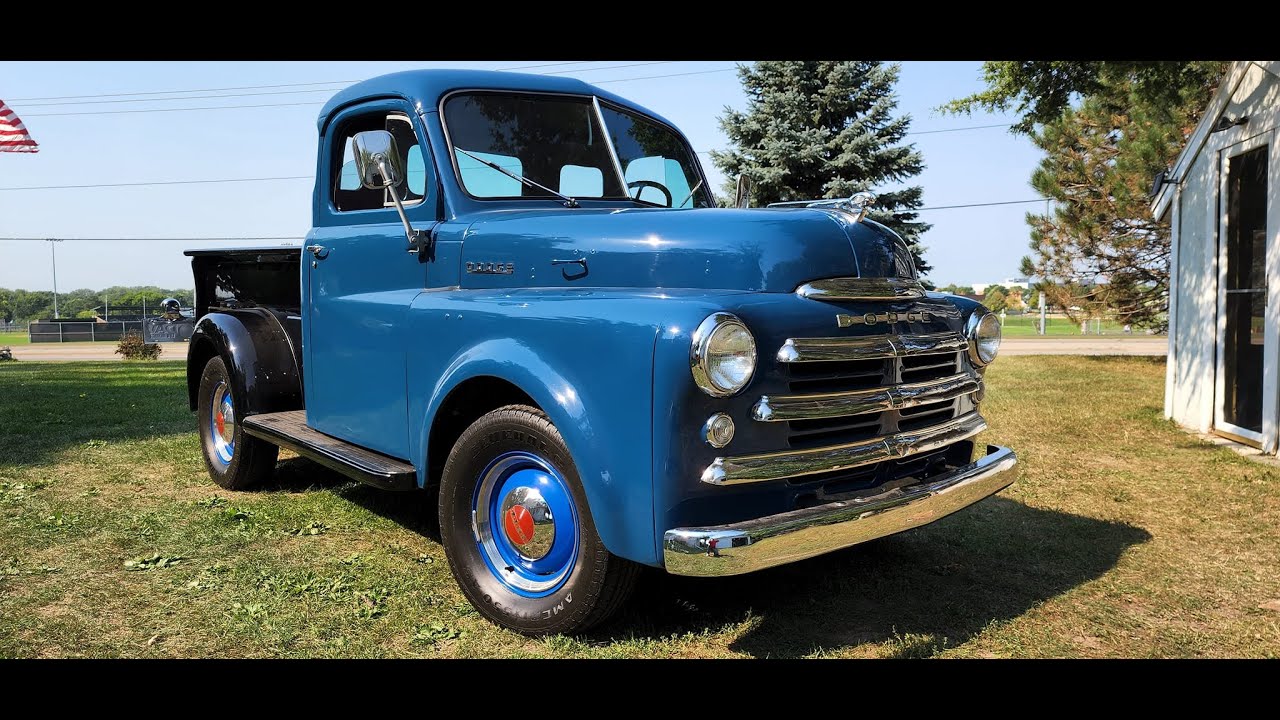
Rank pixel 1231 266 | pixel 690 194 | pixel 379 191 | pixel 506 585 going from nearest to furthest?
pixel 506 585 < pixel 379 191 < pixel 690 194 < pixel 1231 266

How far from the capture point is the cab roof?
391 centimetres

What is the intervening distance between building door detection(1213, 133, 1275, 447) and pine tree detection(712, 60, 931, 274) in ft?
23.1

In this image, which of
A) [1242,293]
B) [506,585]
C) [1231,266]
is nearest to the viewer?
[506,585]

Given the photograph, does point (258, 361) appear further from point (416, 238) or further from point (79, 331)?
point (79, 331)

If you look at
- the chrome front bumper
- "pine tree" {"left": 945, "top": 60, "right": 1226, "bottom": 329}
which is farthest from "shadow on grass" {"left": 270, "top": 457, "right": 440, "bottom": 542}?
"pine tree" {"left": 945, "top": 60, "right": 1226, "bottom": 329}

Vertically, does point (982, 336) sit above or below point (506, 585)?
above

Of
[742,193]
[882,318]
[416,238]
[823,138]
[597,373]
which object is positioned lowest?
[597,373]

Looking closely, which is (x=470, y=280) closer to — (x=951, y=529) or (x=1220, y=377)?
(x=951, y=529)

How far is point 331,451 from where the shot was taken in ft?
13.2

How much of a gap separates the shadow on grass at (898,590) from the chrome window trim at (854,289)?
1256 mm

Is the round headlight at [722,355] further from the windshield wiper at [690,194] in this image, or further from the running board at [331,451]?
the windshield wiper at [690,194]

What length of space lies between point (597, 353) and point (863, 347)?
0.93 meters

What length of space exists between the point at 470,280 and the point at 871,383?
5.49 feet

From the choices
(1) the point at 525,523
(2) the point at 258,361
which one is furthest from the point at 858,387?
(2) the point at 258,361
